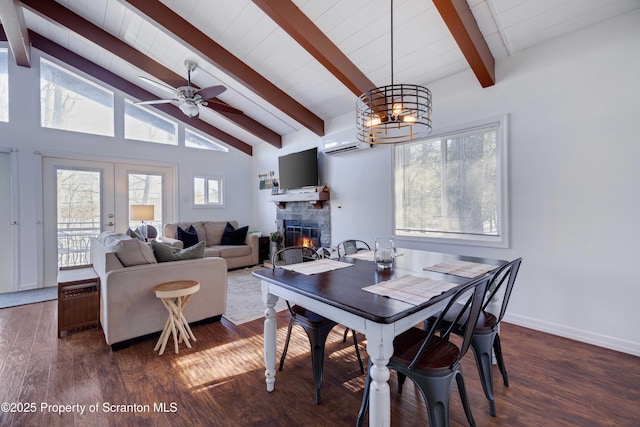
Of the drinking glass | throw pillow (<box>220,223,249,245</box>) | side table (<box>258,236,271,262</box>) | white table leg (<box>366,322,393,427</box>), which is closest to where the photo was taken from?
white table leg (<box>366,322,393,427</box>)

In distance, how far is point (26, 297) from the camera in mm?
4090

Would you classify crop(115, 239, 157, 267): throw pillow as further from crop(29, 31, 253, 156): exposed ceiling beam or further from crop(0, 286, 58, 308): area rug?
crop(29, 31, 253, 156): exposed ceiling beam

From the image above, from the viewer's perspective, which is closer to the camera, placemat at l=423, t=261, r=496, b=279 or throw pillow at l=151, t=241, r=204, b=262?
placemat at l=423, t=261, r=496, b=279

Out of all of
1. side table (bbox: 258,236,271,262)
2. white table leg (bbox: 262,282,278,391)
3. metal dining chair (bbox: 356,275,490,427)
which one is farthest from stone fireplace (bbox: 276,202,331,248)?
metal dining chair (bbox: 356,275,490,427)

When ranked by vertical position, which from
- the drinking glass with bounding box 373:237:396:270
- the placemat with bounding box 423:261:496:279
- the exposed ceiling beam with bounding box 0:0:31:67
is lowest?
the placemat with bounding box 423:261:496:279

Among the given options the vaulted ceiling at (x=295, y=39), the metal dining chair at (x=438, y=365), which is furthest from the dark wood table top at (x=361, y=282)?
the vaulted ceiling at (x=295, y=39)

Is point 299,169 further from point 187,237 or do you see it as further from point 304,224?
point 187,237

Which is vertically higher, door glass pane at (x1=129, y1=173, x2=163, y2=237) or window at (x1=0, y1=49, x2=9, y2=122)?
window at (x1=0, y1=49, x2=9, y2=122)

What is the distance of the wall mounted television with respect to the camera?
17.0 ft

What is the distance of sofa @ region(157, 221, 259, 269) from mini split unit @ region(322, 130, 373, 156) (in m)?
2.35

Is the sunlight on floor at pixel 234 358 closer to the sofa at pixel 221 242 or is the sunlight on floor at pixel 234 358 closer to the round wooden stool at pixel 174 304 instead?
the round wooden stool at pixel 174 304

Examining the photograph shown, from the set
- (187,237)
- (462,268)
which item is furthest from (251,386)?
(187,237)

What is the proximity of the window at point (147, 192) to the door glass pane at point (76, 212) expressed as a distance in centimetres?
50

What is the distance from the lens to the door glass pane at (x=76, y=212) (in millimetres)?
4809
